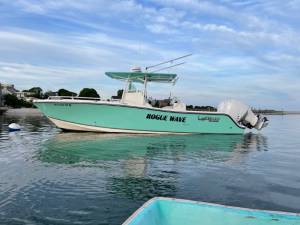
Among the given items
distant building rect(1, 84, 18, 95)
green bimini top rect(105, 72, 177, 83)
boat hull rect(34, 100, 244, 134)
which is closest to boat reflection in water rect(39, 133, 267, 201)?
boat hull rect(34, 100, 244, 134)

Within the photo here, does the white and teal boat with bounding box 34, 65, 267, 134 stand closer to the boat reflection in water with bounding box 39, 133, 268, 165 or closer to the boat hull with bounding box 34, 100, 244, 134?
the boat hull with bounding box 34, 100, 244, 134

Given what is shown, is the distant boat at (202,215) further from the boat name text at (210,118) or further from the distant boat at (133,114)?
the boat name text at (210,118)

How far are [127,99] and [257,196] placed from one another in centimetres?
1710

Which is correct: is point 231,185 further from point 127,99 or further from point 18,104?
point 18,104

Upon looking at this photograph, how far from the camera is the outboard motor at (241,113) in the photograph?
29.0 meters

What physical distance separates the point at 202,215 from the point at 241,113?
2489 cm

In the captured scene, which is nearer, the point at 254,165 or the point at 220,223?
the point at 220,223

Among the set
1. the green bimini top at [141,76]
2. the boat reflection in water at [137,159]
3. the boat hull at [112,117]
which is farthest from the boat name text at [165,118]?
the boat reflection in water at [137,159]

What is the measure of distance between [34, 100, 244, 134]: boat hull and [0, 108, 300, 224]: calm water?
638 cm

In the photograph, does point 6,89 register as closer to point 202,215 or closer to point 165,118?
point 165,118

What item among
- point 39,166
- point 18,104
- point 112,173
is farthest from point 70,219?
point 18,104

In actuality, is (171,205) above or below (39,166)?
above

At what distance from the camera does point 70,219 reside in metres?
7.07

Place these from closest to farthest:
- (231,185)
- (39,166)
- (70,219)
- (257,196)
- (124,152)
A: (70,219)
(257,196)
(231,185)
(39,166)
(124,152)
